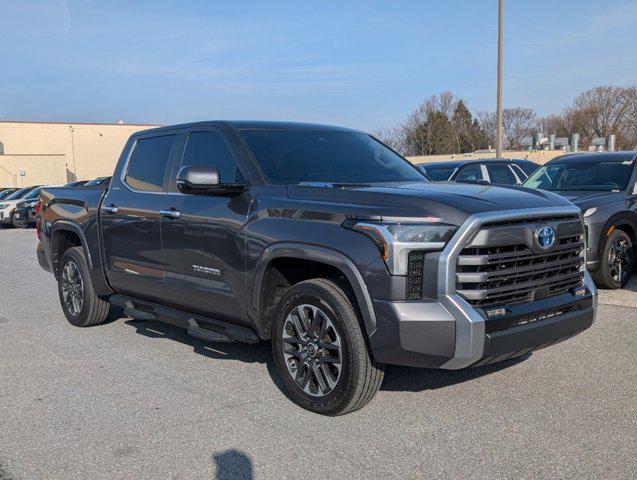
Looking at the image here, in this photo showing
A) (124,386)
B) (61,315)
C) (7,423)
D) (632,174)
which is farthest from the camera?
(632,174)

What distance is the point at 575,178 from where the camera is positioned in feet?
28.8

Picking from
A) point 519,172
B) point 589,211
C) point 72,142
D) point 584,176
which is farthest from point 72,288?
point 72,142

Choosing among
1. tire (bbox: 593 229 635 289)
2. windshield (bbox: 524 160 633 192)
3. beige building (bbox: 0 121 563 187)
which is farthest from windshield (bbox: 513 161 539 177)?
beige building (bbox: 0 121 563 187)

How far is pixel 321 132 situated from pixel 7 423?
Answer: 3247mm

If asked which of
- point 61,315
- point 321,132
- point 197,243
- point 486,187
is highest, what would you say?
point 321,132

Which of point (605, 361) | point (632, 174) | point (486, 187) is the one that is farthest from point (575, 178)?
point (486, 187)

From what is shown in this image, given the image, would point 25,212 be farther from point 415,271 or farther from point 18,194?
point 415,271

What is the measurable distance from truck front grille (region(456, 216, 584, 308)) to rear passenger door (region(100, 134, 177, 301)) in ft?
9.10

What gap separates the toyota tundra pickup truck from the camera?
12.2 feet

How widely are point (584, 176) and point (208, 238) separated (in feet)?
19.2

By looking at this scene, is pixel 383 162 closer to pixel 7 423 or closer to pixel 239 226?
pixel 239 226

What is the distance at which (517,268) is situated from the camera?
3.91m

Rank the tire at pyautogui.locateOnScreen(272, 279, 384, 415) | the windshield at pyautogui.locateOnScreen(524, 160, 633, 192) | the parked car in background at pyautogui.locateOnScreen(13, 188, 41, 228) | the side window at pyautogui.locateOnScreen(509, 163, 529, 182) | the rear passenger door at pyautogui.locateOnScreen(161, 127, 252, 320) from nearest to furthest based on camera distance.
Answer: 1. the tire at pyautogui.locateOnScreen(272, 279, 384, 415)
2. the rear passenger door at pyautogui.locateOnScreen(161, 127, 252, 320)
3. the windshield at pyautogui.locateOnScreen(524, 160, 633, 192)
4. the side window at pyautogui.locateOnScreen(509, 163, 529, 182)
5. the parked car in background at pyautogui.locateOnScreen(13, 188, 41, 228)

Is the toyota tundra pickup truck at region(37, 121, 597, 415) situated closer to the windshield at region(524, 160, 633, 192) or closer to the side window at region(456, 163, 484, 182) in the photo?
the windshield at region(524, 160, 633, 192)
